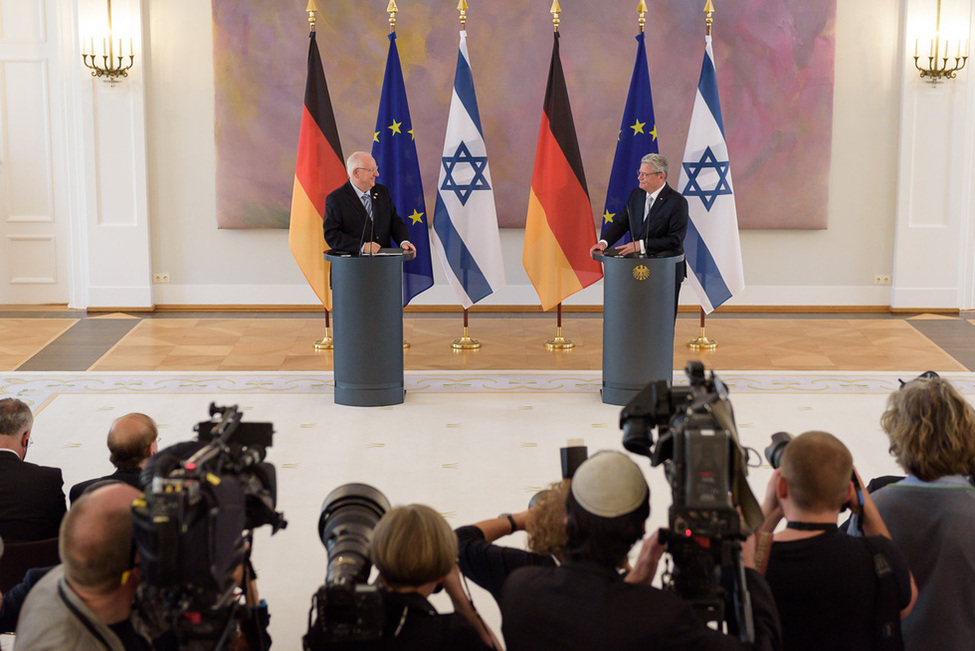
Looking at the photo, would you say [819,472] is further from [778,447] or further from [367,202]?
[367,202]

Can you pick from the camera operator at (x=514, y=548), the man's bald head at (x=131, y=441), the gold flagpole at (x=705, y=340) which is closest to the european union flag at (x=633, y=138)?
the gold flagpole at (x=705, y=340)

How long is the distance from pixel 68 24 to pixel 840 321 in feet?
21.7

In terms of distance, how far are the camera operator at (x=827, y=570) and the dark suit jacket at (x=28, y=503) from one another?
6.66ft

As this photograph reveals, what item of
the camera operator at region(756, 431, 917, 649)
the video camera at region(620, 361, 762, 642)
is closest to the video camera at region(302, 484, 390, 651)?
the video camera at region(620, 361, 762, 642)

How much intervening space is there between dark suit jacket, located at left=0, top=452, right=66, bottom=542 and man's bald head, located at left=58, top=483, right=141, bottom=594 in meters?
1.23

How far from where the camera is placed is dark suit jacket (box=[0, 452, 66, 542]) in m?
3.21

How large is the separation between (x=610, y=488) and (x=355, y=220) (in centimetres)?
520

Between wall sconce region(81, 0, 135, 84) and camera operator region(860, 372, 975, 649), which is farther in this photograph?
wall sconce region(81, 0, 135, 84)

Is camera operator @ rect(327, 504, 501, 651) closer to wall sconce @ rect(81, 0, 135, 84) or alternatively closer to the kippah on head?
the kippah on head

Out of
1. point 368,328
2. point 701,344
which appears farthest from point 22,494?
point 701,344

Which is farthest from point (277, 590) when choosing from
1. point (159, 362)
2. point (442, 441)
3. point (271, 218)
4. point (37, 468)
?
point (271, 218)

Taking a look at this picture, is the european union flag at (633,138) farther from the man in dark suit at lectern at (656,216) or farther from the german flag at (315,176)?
the german flag at (315,176)

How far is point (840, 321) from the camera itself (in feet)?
29.2

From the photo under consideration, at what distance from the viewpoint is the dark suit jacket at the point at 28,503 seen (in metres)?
3.21
